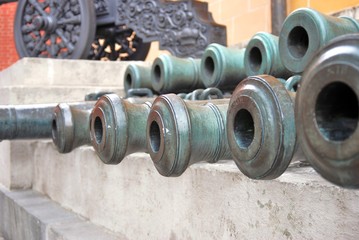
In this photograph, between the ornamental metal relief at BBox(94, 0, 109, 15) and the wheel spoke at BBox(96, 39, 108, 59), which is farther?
the wheel spoke at BBox(96, 39, 108, 59)

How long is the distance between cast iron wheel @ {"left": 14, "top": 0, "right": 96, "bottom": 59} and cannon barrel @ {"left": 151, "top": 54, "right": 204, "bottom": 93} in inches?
31.2

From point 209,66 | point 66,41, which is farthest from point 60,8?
point 209,66

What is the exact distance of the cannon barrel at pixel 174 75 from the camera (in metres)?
1.41

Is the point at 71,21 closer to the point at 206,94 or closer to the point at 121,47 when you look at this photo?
the point at 121,47

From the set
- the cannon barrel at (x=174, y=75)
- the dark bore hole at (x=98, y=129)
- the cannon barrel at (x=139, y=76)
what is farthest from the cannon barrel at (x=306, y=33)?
the cannon barrel at (x=139, y=76)

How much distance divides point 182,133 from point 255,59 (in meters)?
0.53

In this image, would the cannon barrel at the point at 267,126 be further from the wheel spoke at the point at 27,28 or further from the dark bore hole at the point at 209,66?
the wheel spoke at the point at 27,28

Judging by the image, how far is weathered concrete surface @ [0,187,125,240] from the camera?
3.71 feet

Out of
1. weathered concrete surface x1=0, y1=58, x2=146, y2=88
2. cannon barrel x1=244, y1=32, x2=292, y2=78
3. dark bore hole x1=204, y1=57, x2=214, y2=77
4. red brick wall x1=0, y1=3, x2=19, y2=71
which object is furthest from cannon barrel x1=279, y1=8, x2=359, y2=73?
red brick wall x1=0, y1=3, x2=19, y2=71

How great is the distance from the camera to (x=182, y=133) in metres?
0.61

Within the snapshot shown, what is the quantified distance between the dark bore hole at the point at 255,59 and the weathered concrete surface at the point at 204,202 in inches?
12.4

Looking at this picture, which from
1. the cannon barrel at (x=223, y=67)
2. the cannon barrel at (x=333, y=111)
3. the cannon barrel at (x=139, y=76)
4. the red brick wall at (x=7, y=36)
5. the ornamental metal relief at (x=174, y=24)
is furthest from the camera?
the red brick wall at (x=7, y=36)

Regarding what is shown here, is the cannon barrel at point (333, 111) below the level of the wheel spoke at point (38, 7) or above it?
below

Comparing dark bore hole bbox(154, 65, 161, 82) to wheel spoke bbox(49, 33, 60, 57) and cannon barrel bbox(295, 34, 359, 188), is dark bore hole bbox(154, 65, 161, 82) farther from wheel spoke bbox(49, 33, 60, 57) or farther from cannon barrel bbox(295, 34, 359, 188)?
cannon barrel bbox(295, 34, 359, 188)
